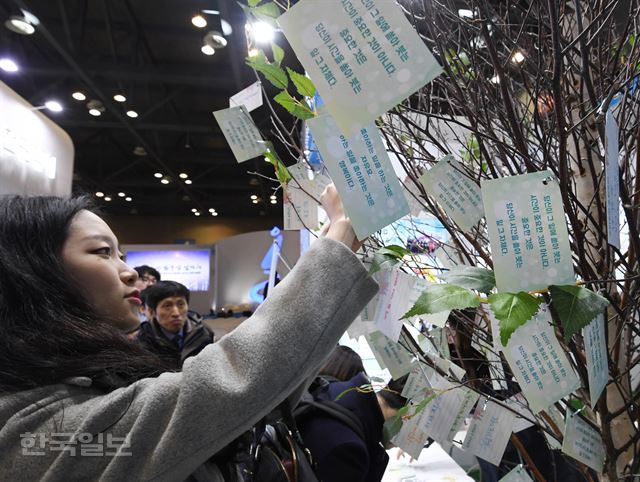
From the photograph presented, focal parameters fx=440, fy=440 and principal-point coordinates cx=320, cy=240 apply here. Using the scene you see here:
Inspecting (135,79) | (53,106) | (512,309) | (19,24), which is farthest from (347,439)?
(135,79)

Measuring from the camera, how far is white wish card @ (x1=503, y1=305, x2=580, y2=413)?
50 cm

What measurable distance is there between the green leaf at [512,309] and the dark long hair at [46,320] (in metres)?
0.56

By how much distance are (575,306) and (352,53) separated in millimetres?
332

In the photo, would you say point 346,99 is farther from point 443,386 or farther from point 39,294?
point 443,386

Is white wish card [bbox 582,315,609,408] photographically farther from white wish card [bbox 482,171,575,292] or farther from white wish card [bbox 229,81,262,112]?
white wish card [bbox 229,81,262,112]

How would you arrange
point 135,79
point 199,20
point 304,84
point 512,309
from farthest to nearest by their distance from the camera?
point 135,79 → point 199,20 → point 304,84 → point 512,309

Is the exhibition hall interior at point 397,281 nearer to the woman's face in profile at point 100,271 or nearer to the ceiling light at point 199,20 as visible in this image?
the woman's face in profile at point 100,271

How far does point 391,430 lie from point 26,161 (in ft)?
11.5

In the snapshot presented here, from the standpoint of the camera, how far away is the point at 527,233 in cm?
45

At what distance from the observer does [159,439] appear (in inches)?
22.3

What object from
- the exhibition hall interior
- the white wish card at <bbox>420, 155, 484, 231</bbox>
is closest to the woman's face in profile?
the exhibition hall interior

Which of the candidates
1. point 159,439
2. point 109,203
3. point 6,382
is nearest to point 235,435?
point 159,439

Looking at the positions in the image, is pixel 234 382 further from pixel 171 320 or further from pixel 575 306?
pixel 171 320

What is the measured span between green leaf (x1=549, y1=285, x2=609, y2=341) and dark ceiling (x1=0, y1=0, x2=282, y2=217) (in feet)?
7.85
